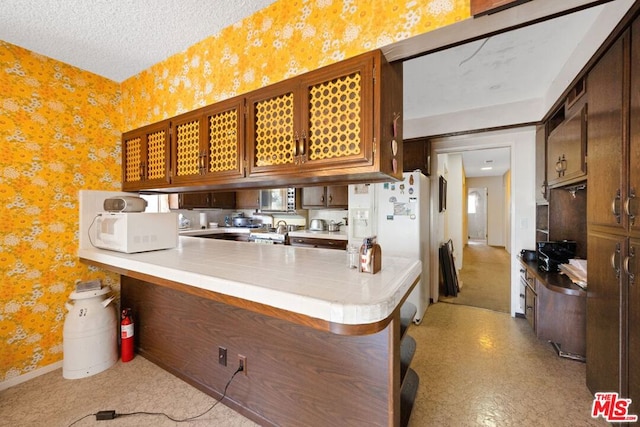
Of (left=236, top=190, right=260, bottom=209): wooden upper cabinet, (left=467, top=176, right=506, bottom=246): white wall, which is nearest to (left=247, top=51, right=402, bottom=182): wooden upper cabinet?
(left=236, top=190, right=260, bottom=209): wooden upper cabinet

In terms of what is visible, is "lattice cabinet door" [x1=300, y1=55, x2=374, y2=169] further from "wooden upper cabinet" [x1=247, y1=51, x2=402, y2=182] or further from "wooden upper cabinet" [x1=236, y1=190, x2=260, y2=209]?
"wooden upper cabinet" [x1=236, y1=190, x2=260, y2=209]

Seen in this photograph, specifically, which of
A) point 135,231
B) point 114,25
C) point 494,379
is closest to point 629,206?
point 494,379

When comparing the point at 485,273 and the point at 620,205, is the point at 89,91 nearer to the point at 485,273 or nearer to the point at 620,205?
the point at 620,205

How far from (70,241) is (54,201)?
353mm

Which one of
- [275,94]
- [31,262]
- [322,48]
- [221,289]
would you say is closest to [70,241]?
[31,262]

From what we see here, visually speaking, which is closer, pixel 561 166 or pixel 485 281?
pixel 561 166

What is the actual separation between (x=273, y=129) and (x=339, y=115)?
17.6 inches

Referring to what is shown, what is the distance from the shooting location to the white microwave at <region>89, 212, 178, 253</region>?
6.34 ft

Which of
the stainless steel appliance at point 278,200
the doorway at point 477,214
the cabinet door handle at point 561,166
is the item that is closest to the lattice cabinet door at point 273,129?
the cabinet door handle at point 561,166

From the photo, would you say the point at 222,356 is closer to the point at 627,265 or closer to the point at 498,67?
the point at 627,265

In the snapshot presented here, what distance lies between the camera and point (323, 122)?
142 cm

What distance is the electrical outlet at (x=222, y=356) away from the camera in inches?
66.4

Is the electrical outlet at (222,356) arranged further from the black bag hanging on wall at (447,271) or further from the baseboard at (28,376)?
the black bag hanging on wall at (447,271)

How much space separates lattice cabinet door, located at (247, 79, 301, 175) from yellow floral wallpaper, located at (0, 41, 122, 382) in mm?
1745
